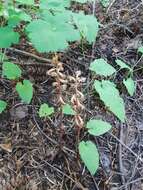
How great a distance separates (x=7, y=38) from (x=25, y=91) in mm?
272

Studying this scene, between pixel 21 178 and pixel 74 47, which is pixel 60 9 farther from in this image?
pixel 21 178

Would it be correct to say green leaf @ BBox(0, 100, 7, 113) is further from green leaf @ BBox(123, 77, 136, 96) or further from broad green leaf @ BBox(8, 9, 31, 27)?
green leaf @ BBox(123, 77, 136, 96)

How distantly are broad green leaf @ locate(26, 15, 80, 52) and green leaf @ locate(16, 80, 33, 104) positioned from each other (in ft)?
0.98

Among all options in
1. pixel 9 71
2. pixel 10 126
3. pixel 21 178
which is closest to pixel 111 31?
pixel 9 71

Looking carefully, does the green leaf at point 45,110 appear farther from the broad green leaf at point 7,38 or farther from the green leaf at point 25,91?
the broad green leaf at point 7,38

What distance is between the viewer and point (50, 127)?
1751mm

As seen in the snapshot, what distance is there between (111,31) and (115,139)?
793mm

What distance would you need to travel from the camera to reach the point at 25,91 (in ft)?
5.69

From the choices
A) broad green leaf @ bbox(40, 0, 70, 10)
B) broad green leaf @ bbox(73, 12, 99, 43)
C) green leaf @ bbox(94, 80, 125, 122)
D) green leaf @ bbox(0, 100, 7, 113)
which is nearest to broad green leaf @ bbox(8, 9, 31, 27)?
broad green leaf @ bbox(40, 0, 70, 10)

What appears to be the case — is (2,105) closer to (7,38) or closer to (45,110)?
(45,110)

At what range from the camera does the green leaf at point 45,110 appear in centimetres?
174

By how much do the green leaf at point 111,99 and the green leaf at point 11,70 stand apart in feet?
1.30

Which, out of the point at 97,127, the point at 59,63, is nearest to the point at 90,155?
the point at 97,127

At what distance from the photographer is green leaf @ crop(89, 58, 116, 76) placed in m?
1.84
